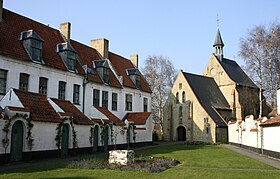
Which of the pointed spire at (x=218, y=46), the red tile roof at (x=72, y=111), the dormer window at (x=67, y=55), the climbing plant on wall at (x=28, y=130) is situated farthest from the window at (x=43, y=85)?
the pointed spire at (x=218, y=46)

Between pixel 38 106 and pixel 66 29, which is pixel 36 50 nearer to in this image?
pixel 38 106

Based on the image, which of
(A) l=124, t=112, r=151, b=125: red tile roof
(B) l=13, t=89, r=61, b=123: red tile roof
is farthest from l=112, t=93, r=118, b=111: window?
(B) l=13, t=89, r=61, b=123: red tile roof

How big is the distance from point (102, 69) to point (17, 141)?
14.7 m

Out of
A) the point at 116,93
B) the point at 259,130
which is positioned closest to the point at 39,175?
the point at 259,130

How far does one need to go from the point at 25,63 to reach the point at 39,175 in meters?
11.3

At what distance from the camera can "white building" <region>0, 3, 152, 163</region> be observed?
65.1 ft

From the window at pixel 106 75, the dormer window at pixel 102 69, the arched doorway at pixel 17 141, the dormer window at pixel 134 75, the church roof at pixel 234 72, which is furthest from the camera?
the church roof at pixel 234 72

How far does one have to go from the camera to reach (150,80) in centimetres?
5647

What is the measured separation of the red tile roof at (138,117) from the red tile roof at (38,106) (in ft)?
45.8

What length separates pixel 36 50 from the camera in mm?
23734

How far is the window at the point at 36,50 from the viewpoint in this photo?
23344 millimetres

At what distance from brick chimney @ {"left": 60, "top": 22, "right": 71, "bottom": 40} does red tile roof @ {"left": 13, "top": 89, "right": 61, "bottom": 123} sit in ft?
30.7

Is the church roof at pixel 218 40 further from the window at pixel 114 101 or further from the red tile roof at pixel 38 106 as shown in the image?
the red tile roof at pixel 38 106

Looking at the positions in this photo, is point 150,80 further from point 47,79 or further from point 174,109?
point 47,79
